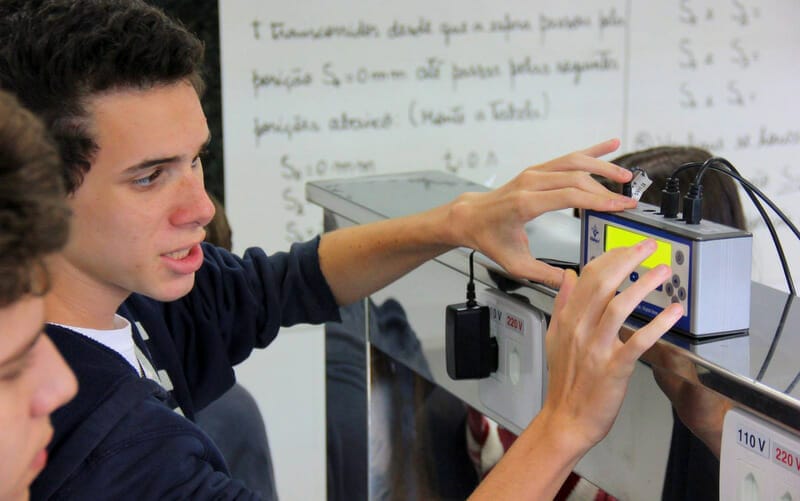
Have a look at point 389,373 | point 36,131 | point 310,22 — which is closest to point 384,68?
point 310,22

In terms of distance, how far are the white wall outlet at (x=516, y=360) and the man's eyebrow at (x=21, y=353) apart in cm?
47

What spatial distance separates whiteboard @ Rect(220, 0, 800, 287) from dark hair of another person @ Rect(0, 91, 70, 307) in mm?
1719

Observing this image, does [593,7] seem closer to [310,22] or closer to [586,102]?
[586,102]

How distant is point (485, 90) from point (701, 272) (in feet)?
5.86

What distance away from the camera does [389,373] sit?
136cm

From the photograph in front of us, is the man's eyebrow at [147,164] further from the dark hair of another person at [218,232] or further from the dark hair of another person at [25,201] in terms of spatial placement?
the dark hair of another person at [218,232]

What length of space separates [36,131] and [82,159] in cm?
38

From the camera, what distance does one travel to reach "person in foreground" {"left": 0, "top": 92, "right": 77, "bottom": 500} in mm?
565

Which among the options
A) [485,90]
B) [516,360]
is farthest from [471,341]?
[485,90]

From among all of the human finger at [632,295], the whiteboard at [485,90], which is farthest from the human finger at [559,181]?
the whiteboard at [485,90]

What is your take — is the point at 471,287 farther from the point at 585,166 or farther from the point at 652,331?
the point at 652,331

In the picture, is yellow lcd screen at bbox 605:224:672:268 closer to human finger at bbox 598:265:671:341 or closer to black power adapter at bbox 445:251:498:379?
human finger at bbox 598:265:671:341

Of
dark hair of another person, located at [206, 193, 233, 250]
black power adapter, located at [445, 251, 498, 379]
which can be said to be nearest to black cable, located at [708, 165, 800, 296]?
black power adapter, located at [445, 251, 498, 379]

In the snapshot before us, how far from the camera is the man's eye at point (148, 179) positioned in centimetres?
97
